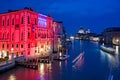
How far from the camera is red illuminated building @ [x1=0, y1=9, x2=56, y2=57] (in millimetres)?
49562

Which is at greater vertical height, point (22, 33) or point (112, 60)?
point (22, 33)

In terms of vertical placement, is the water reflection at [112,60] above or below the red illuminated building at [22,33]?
below

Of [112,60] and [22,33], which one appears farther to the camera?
[112,60]

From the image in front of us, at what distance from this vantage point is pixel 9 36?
5247 cm

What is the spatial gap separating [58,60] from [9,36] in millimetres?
16254

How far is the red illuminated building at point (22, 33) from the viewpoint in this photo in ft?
163

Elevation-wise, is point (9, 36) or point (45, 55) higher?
point (9, 36)

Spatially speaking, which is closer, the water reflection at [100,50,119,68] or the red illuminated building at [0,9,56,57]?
the red illuminated building at [0,9,56,57]

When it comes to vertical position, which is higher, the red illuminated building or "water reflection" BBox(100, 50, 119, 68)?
the red illuminated building

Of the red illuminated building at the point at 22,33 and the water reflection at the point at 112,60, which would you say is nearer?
the red illuminated building at the point at 22,33

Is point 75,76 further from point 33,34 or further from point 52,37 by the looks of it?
point 52,37

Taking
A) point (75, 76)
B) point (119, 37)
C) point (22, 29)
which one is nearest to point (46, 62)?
point (22, 29)

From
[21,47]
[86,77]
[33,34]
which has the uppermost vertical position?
[33,34]

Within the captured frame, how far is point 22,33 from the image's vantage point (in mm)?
49875
